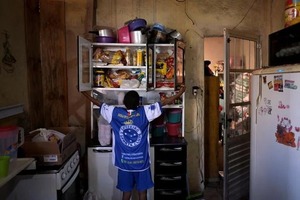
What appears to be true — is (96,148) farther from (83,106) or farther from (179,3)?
(179,3)

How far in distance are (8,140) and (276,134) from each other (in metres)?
1.84

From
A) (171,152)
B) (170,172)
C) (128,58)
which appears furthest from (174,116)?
(128,58)

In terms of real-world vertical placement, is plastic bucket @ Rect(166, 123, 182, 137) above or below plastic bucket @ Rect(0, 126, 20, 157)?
below

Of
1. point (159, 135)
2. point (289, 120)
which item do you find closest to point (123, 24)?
point (159, 135)

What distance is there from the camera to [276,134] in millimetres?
1656

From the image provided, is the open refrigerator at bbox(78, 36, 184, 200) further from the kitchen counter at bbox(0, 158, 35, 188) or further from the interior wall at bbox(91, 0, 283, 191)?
the kitchen counter at bbox(0, 158, 35, 188)

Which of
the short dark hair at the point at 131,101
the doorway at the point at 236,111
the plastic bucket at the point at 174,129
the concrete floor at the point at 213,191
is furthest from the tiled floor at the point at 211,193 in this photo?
the short dark hair at the point at 131,101

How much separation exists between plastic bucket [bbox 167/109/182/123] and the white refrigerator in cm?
105

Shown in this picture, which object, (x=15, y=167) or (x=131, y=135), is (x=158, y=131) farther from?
(x=15, y=167)

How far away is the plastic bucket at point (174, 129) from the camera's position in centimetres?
286

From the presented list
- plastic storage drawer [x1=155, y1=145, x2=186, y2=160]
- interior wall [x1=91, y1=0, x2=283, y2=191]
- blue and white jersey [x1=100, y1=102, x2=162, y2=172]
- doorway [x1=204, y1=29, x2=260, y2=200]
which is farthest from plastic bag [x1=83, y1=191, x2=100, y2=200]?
doorway [x1=204, y1=29, x2=260, y2=200]

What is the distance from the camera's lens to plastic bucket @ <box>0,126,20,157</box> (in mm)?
1455

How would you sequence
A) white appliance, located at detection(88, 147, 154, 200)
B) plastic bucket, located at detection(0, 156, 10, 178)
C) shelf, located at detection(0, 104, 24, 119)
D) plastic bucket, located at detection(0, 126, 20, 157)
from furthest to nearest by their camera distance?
white appliance, located at detection(88, 147, 154, 200), shelf, located at detection(0, 104, 24, 119), plastic bucket, located at detection(0, 126, 20, 157), plastic bucket, located at detection(0, 156, 10, 178)

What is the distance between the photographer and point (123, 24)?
296 centimetres
